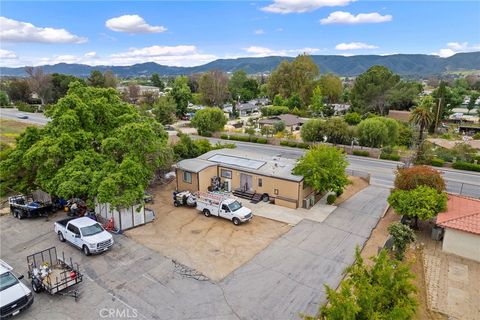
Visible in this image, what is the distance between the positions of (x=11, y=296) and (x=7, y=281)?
3.01 ft

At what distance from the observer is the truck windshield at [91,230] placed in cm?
1739

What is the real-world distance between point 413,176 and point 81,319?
20511mm

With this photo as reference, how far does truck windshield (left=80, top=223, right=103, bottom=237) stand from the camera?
1739 centimetres

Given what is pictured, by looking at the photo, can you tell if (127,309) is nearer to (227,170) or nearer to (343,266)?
(343,266)

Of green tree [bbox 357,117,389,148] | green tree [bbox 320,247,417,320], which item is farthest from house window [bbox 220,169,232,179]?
green tree [bbox 357,117,389,148]

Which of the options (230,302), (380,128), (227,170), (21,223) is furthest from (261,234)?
(380,128)

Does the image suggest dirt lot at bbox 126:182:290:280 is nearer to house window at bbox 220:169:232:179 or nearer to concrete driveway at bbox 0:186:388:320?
concrete driveway at bbox 0:186:388:320

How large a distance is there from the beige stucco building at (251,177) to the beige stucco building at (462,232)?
9.09m

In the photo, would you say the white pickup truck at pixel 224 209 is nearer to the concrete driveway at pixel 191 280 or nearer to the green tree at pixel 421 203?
the concrete driveway at pixel 191 280

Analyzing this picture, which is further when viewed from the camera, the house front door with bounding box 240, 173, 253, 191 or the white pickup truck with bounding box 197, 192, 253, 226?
the house front door with bounding box 240, 173, 253, 191

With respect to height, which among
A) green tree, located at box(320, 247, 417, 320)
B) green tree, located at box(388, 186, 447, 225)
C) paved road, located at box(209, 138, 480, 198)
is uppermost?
green tree, located at box(320, 247, 417, 320)

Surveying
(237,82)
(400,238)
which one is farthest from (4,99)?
(400,238)

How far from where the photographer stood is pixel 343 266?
16406mm

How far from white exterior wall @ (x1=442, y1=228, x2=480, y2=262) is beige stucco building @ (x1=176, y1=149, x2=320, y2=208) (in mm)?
9217
